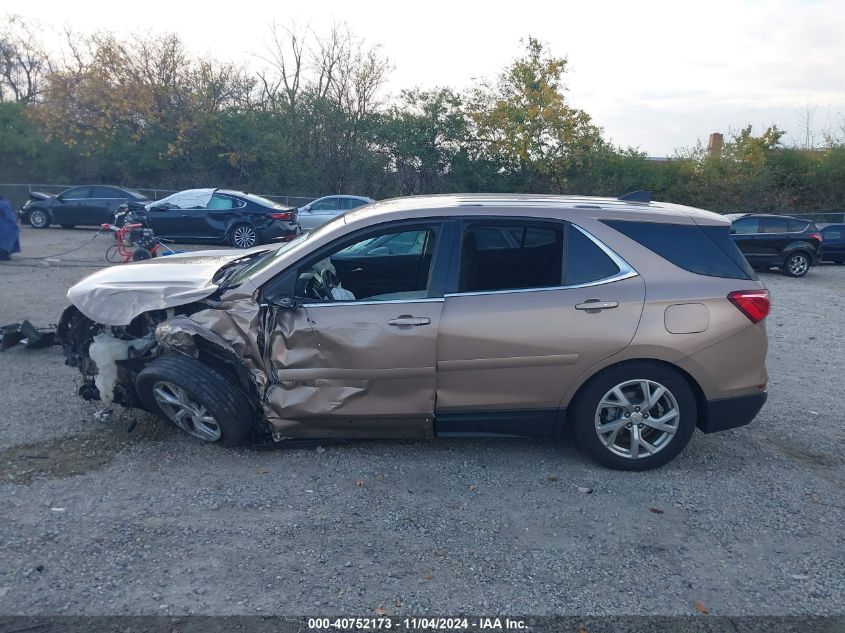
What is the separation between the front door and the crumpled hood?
0.75 m

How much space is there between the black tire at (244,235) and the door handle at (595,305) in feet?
50.9

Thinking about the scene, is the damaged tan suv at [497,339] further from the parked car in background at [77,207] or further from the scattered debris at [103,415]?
the parked car in background at [77,207]

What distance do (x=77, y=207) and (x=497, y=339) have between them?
72.0 feet

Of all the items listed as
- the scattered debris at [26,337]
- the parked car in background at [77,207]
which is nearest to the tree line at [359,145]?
the parked car in background at [77,207]

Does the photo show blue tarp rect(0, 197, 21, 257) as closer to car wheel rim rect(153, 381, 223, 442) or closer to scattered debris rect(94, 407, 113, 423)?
scattered debris rect(94, 407, 113, 423)

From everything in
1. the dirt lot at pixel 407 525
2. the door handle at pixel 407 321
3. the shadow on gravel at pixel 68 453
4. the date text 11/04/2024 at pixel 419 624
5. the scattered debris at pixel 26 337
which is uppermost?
the door handle at pixel 407 321

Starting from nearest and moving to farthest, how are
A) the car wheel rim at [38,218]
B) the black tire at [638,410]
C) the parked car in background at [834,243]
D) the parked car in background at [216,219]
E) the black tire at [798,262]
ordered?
the black tire at [638,410]
the black tire at [798,262]
the parked car in background at [216,219]
the parked car in background at [834,243]
the car wheel rim at [38,218]

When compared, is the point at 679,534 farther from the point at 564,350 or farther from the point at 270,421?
the point at 270,421

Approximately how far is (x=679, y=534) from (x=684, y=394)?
3.29 ft

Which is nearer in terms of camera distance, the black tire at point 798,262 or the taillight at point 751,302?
the taillight at point 751,302

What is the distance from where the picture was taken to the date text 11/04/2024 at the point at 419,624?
10.6 ft

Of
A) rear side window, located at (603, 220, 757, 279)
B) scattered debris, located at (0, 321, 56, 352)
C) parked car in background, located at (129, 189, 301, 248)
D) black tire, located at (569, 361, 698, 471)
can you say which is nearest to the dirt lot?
black tire, located at (569, 361, 698, 471)

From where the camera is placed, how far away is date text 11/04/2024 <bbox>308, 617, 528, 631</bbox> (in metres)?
3.23

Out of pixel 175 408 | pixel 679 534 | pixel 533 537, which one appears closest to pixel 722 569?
pixel 679 534
